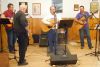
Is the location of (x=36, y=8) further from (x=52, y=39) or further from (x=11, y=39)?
(x=52, y=39)

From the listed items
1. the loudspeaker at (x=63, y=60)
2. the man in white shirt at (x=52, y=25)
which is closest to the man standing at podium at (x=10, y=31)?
the man in white shirt at (x=52, y=25)

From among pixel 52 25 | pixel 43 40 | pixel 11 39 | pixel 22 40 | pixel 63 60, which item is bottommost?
pixel 63 60

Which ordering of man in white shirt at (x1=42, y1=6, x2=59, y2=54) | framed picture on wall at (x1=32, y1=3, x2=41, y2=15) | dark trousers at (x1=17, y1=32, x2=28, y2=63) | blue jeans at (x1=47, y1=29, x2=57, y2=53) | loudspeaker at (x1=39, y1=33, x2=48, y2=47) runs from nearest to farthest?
dark trousers at (x1=17, y1=32, x2=28, y2=63) → man in white shirt at (x1=42, y1=6, x2=59, y2=54) → blue jeans at (x1=47, y1=29, x2=57, y2=53) → loudspeaker at (x1=39, y1=33, x2=48, y2=47) → framed picture on wall at (x1=32, y1=3, x2=41, y2=15)

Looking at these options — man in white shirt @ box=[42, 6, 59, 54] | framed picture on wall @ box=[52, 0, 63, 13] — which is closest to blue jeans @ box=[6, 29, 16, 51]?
man in white shirt @ box=[42, 6, 59, 54]

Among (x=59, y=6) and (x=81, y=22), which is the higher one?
(x=59, y=6)

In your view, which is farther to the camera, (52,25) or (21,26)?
(52,25)

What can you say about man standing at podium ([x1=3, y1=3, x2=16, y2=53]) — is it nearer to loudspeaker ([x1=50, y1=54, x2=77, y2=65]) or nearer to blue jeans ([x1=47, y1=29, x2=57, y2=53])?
blue jeans ([x1=47, y1=29, x2=57, y2=53])

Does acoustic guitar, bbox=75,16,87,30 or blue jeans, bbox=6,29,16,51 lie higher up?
acoustic guitar, bbox=75,16,87,30

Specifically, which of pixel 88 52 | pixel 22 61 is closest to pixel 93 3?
Answer: pixel 88 52

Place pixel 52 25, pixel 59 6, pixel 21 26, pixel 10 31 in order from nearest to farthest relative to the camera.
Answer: pixel 21 26, pixel 52 25, pixel 10 31, pixel 59 6

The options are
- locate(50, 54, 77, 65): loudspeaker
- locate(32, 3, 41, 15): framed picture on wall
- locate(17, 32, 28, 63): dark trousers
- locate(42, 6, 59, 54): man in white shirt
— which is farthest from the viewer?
locate(32, 3, 41, 15): framed picture on wall

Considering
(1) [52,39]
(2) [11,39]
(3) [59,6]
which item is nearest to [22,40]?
(1) [52,39]

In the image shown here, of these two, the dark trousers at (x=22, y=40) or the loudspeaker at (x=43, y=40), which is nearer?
the dark trousers at (x=22, y=40)

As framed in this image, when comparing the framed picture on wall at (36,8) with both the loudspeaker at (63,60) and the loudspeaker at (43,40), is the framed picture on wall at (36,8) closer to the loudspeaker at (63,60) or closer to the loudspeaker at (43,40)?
the loudspeaker at (43,40)
